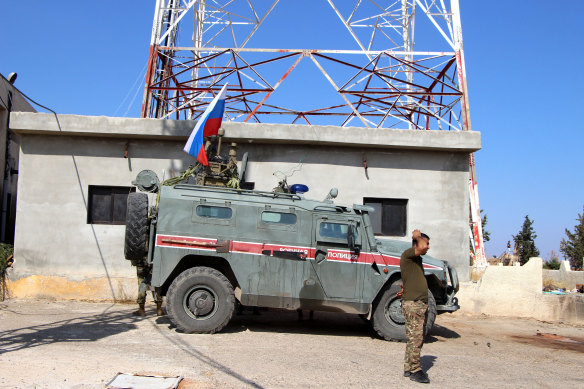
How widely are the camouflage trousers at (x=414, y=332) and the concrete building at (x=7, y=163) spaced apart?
1042 centimetres

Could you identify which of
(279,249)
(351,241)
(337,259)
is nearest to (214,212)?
(279,249)

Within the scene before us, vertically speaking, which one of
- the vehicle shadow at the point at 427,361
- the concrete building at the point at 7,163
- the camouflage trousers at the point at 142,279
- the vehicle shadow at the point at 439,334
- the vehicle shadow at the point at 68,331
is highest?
the concrete building at the point at 7,163

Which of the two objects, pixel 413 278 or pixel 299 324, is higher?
pixel 413 278

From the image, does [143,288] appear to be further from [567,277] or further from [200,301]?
[567,277]

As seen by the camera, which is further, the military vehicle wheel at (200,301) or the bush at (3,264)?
the bush at (3,264)

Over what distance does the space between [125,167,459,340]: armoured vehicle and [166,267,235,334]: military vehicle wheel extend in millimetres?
16

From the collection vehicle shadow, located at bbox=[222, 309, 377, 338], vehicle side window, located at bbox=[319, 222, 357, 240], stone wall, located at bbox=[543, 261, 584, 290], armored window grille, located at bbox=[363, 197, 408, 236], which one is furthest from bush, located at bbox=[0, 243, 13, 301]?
stone wall, located at bbox=[543, 261, 584, 290]

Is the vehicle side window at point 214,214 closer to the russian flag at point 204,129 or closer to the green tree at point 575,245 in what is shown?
the russian flag at point 204,129

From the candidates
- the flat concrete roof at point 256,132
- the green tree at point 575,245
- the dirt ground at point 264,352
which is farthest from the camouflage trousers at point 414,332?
the green tree at point 575,245

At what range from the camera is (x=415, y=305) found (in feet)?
20.1

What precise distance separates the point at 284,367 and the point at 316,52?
9.14 meters

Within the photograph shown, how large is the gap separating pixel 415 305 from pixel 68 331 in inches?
207

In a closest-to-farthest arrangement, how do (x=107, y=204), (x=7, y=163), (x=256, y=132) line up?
1. (x=256, y=132)
2. (x=107, y=204)
3. (x=7, y=163)

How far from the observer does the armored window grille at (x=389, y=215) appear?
11492 mm
